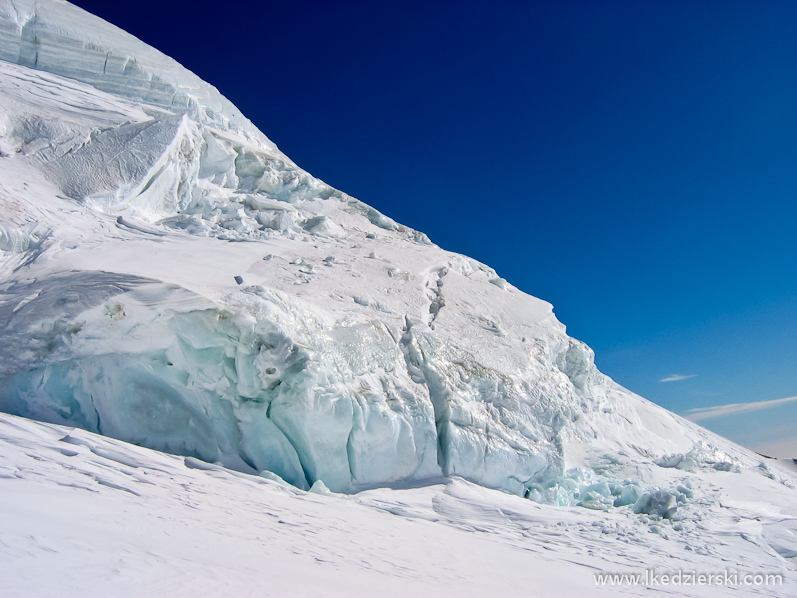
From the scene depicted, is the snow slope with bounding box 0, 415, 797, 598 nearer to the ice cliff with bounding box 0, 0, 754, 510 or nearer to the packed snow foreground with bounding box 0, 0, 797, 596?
the packed snow foreground with bounding box 0, 0, 797, 596

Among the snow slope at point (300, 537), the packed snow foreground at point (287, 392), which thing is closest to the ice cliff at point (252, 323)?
the packed snow foreground at point (287, 392)

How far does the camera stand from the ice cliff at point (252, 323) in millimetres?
6016

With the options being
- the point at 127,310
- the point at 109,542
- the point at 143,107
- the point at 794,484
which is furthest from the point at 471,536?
the point at 143,107

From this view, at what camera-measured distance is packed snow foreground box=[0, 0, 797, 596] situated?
4875mm

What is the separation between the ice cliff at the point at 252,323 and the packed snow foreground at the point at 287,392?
0.11ft

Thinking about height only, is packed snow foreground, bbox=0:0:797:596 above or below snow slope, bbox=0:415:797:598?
above

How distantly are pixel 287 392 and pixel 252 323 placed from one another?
34.7 inches

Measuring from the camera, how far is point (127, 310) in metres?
5.95

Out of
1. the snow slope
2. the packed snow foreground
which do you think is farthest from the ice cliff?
the snow slope

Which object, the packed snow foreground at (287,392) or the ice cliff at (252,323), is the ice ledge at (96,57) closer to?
the ice cliff at (252,323)

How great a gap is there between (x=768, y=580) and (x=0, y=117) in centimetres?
1256

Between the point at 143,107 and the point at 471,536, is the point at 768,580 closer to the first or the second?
the point at 471,536

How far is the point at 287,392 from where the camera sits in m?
6.21

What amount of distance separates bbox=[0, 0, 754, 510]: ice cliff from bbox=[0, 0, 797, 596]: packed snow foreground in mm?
33
